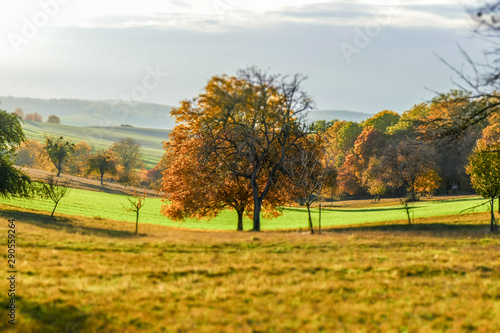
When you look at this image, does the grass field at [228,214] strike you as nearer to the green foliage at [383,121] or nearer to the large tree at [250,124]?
the large tree at [250,124]

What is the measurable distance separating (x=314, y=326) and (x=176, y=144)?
29.7 meters

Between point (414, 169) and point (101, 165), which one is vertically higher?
point (101, 165)

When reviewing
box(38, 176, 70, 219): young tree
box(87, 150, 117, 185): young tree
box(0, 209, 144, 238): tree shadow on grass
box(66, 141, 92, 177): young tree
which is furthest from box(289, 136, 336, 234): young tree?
box(66, 141, 92, 177): young tree

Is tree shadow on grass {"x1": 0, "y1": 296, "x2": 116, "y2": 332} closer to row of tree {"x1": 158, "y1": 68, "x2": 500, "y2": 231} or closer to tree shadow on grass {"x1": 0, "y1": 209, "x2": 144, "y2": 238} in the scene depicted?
tree shadow on grass {"x1": 0, "y1": 209, "x2": 144, "y2": 238}

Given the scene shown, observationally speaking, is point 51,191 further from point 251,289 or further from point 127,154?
point 127,154

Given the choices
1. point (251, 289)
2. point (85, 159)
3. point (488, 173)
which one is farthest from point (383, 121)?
point (251, 289)

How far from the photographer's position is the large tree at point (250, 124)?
32.2 meters

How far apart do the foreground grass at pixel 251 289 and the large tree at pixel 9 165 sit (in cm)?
2075

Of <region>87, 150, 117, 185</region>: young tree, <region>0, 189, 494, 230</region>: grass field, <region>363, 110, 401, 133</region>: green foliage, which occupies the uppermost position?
<region>363, 110, 401, 133</region>: green foliage

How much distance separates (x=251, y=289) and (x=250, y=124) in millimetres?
24636

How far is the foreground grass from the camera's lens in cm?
845

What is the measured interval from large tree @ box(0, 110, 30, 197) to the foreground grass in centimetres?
2075

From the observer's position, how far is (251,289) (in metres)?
10.9

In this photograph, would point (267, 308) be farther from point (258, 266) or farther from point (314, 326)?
point (258, 266)
